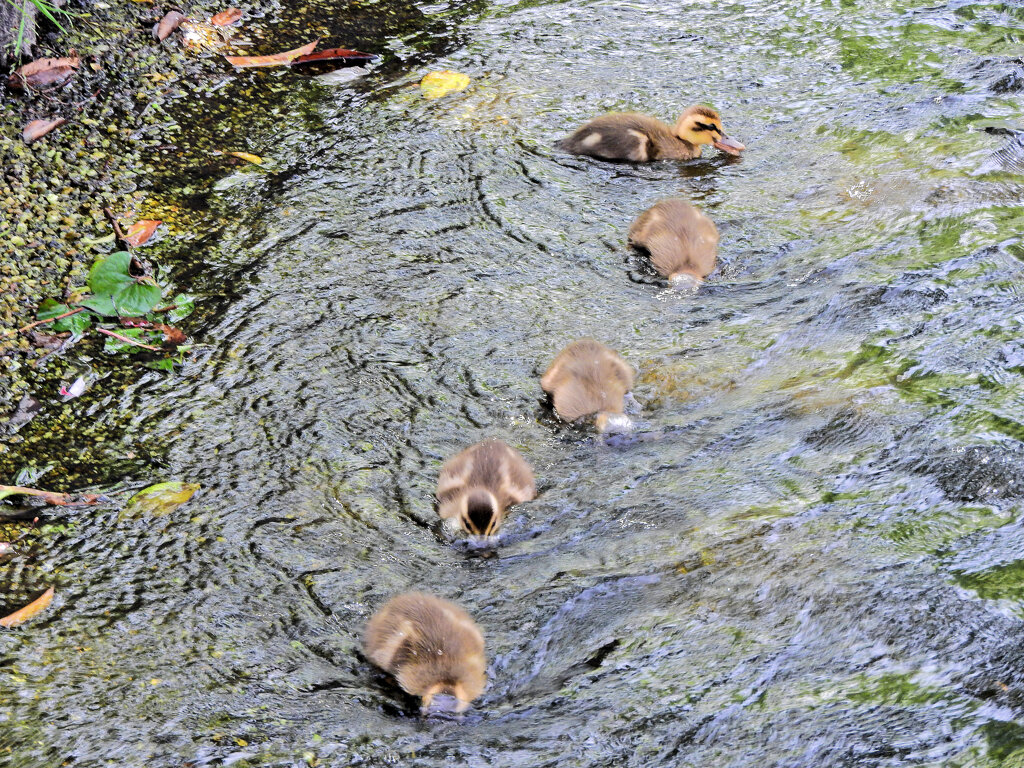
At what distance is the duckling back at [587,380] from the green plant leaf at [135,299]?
66.5 inches

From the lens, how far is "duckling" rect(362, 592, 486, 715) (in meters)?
2.82

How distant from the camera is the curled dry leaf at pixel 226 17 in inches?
233

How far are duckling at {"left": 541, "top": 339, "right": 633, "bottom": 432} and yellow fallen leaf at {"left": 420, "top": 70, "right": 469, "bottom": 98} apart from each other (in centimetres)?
243

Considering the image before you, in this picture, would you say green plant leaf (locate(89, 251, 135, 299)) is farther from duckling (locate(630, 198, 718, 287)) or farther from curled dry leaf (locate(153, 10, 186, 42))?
duckling (locate(630, 198, 718, 287))

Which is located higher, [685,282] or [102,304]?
[102,304]

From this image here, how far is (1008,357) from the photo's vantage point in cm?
368

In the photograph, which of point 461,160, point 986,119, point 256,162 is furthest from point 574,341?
point 986,119

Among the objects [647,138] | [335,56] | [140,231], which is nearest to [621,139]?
[647,138]

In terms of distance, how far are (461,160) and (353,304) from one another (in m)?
1.37

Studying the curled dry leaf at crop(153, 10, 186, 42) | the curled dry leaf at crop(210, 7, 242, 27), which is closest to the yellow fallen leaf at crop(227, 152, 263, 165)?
the curled dry leaf at crop(153, 10, 186, 42)

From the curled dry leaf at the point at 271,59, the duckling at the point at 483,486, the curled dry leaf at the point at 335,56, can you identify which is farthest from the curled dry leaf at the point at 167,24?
the duckling at the point at 483,486

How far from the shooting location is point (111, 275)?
4.11 meters

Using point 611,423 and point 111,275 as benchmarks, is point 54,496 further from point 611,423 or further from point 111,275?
point 611,423

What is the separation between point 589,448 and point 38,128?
3.16m
